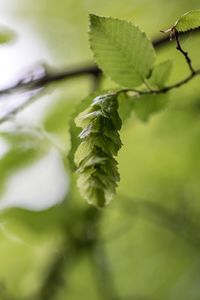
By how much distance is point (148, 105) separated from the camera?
0.72 m

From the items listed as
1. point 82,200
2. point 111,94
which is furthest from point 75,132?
point 82,200

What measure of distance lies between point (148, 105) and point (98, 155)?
0.76ft

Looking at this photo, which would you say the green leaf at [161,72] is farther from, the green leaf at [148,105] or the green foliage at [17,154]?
the green foliage at [17,154]

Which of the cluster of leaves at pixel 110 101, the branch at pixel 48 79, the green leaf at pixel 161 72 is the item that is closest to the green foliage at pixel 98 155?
the cluster of leaves at pixel 110 101

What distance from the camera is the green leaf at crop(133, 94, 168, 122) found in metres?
0.71

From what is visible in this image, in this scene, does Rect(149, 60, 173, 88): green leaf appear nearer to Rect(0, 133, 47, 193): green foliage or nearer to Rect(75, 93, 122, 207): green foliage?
Rect(75, 93, 122, 207): green foliage

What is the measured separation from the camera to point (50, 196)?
1.22 m

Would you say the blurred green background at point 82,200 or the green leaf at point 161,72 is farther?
the blurred green background at point 82,200

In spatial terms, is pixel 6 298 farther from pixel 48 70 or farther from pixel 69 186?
pixel 48 70

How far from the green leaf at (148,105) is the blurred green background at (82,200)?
1.10 ft

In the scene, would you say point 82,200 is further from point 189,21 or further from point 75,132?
point 189,21

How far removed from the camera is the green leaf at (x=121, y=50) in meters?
0.60

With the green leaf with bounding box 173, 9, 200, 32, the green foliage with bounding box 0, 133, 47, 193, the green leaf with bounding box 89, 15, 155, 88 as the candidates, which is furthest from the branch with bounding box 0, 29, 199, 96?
the green leaf with bounding box 173, 9, 200, 32

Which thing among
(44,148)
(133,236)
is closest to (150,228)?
(133,236)
